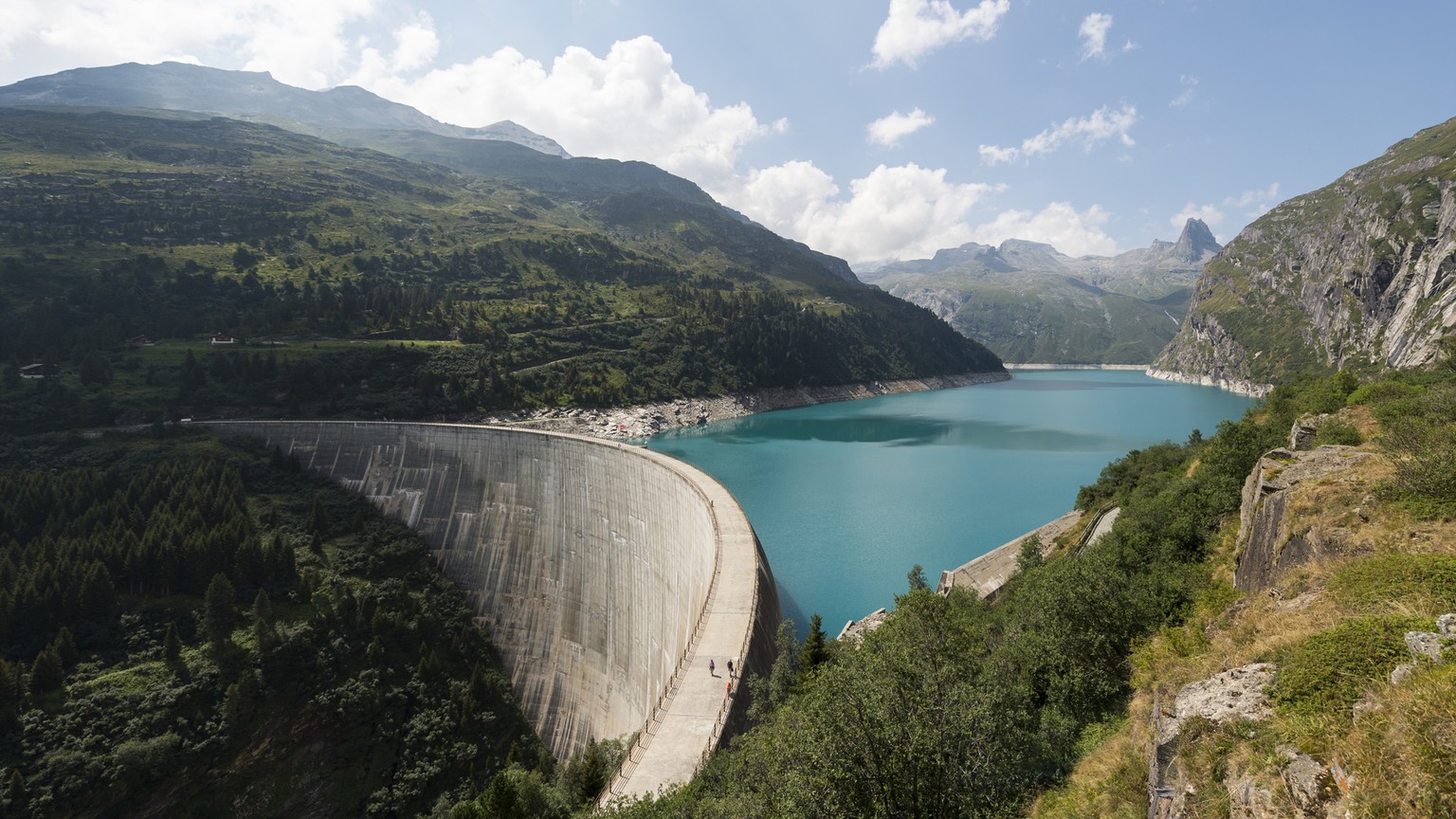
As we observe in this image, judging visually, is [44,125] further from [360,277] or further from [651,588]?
[651,588]

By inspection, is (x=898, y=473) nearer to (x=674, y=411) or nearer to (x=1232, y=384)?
(x=674, y=411)

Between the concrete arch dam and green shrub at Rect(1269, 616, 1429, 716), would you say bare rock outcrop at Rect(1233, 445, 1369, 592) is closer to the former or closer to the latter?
green shrub at Rect(1269, 616, 1429, 716)

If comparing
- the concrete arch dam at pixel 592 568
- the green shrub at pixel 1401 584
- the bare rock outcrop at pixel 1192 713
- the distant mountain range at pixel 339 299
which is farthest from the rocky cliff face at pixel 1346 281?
the distant mountain range at pixel 339 299

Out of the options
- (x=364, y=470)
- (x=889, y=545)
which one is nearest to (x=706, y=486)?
(x=889, y=545)

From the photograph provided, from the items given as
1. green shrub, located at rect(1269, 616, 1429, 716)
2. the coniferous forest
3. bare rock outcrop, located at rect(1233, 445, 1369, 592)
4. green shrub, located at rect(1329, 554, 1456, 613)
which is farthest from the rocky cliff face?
the coniferous forest

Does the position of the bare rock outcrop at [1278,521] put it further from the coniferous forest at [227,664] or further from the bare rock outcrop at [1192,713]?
the coniferous forest at [227,664]
